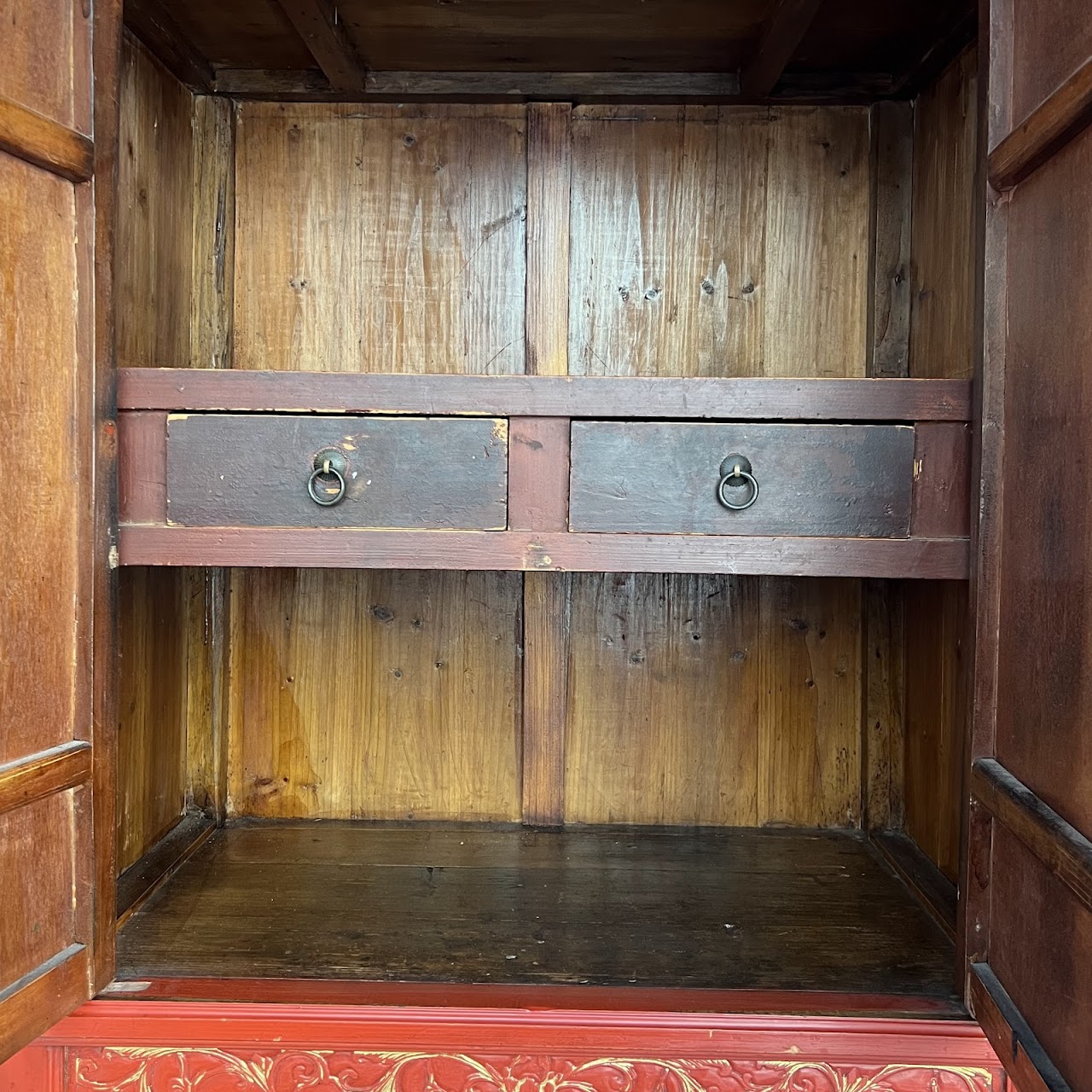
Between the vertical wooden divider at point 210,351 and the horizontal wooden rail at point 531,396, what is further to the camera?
the vertical wooden divider at point 210,351

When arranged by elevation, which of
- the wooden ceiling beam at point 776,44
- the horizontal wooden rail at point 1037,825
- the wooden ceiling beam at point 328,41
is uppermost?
the wooden ceiling beam at point 328,41

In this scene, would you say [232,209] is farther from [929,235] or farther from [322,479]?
[929,235]

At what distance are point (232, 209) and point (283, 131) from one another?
0.17 meters

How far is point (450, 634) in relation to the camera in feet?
5.89

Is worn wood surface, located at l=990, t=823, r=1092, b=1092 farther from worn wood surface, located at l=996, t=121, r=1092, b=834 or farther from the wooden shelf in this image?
the wooden shelf

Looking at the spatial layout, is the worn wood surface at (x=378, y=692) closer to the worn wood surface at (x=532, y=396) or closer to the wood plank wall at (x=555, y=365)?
the wood plank wall at (x=555, y=365)

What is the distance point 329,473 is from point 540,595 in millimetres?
673

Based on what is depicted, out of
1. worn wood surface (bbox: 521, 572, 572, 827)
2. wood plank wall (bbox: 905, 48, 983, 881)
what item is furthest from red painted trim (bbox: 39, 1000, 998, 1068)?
worn wood surface (bbox: 521, 572, 572, 827)

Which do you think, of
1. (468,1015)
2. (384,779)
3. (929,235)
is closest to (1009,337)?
(929,235)

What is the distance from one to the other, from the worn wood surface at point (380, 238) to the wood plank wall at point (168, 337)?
49 millimetres

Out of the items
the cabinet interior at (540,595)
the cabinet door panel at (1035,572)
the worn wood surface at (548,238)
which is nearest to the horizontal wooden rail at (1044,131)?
the cabinet door panel at (1035,572)

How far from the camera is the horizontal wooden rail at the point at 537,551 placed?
1.18 m

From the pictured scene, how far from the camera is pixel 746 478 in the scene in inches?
46.3

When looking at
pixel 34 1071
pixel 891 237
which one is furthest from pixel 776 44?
pixel 34 1071
